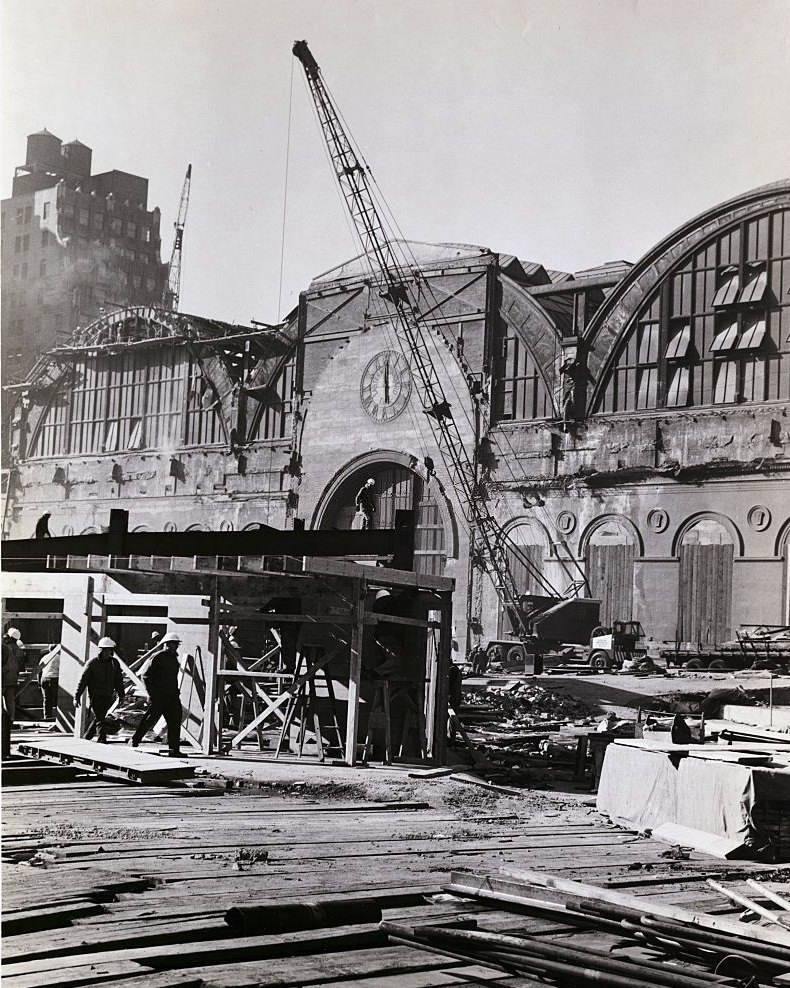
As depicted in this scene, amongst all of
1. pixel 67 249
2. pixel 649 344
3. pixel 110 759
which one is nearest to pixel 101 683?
pixel 110 759

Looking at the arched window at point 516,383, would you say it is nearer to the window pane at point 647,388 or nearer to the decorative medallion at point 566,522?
the window pane at point 647,388

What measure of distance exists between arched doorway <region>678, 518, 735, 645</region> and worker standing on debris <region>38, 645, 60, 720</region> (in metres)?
15.3

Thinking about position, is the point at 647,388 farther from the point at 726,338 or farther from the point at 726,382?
the point at 726,338

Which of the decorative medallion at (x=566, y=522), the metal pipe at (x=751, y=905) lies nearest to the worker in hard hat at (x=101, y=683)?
the metal pipe at (x=751, y=905)

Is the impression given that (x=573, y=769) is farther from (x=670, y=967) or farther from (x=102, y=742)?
(x=670, y=967)

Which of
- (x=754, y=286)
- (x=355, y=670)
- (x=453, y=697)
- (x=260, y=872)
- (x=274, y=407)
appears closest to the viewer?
(x=260, y=872)

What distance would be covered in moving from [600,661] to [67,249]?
58.5 ft

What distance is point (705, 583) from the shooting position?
26344mm

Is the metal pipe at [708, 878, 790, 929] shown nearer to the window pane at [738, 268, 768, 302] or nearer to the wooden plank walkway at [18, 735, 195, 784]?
the wooden plank walkway at [18, 735, 195, 784]

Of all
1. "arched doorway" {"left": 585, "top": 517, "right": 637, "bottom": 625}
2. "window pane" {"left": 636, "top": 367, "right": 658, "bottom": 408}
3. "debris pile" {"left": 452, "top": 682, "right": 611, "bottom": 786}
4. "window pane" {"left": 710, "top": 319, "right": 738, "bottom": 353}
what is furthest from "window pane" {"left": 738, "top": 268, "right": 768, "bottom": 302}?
"debris pile" {"left": 452, "top": 682, "right": 611, "bottom": 786}

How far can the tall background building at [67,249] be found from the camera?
20.0 m

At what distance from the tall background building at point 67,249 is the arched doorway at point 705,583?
14.1 m

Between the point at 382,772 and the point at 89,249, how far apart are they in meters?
25.7

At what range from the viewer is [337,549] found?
559 inches
